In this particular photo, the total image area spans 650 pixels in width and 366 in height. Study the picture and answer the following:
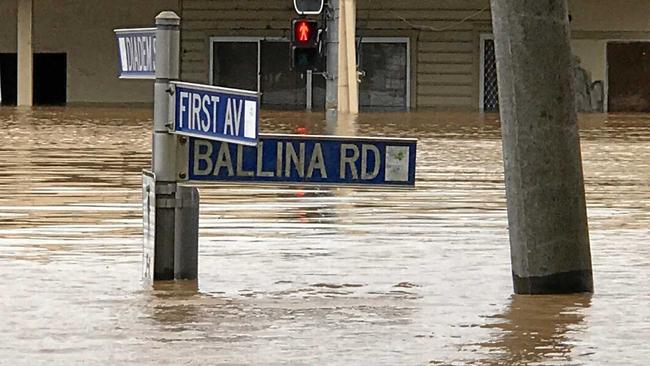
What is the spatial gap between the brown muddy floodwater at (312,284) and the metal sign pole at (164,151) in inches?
6.6

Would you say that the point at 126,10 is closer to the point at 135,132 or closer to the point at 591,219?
the point at 135,132

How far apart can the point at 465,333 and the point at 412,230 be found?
→ 361 centimetres

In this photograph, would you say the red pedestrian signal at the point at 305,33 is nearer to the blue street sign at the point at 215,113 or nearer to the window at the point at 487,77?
the window at the point at 487,77

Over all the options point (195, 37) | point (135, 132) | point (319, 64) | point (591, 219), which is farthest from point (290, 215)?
point (195, 37)

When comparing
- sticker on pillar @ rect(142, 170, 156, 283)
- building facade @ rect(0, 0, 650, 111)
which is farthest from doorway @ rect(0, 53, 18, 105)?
sticker on pillar @ rect(142, 170, 156, 283)

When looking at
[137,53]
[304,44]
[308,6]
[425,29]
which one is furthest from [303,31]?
[137,53]

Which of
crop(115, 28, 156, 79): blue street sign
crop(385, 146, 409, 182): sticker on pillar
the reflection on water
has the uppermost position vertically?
crop(115, 28, 156, 79): blue street sign

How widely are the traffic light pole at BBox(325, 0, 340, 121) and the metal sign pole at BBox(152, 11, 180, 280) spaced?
2729 centimetres

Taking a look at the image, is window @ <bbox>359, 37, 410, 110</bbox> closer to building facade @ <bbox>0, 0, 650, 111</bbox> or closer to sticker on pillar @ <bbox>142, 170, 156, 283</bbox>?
building facade @ <bbox>0, 0, 650, 111</bbox>

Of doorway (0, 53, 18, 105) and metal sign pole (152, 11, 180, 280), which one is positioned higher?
doorway (0, 53, 18, 105)

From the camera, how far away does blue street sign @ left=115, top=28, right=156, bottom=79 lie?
24.2ft

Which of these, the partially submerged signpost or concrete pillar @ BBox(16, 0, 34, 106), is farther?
concrete pillar @ BBox(16, 0, 34, 106)

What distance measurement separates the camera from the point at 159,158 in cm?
720

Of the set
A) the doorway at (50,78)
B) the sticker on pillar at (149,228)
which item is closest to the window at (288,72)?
the doorway at (50,78)
